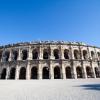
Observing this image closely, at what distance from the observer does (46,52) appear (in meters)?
27.4

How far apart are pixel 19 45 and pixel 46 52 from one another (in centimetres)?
577

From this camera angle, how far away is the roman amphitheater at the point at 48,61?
Result: 971 inches

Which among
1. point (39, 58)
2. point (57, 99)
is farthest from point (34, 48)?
point (57, 99)

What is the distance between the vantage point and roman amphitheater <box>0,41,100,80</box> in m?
24.7

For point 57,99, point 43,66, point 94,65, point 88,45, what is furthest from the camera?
point 88,45

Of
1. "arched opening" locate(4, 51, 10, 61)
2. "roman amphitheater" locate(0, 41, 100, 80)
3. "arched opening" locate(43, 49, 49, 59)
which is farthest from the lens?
"arched opening" locate(4, 51, 10, 61)

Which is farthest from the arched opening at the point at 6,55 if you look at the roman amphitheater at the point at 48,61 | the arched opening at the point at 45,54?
the arched opening at the point at 45,54

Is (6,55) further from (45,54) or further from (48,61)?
(48,61)

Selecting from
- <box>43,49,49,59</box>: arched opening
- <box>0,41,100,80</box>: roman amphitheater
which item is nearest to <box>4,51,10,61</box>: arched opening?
<box>0,41,100,80</box>: roman amphitheater

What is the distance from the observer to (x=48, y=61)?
2470 cm

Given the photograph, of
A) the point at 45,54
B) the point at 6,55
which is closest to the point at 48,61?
the point at 45,54

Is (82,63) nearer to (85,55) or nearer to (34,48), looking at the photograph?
(85,55)

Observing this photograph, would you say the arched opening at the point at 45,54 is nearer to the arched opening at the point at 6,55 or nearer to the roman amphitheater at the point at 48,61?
the roman amphitheater at the point at 48,61

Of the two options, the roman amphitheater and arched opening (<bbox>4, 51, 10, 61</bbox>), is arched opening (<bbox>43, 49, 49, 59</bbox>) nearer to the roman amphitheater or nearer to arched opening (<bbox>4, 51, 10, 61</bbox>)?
the roman amphitheater
